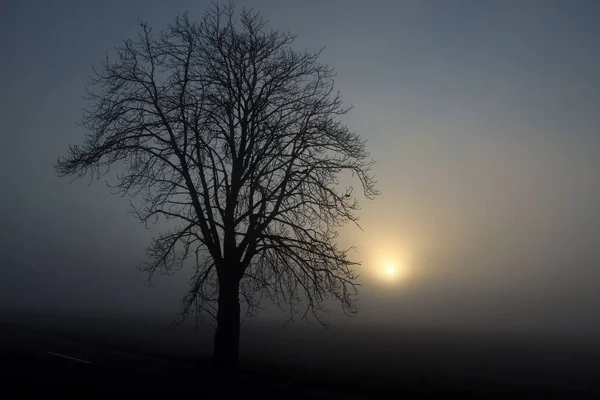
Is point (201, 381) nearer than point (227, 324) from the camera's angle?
Yes

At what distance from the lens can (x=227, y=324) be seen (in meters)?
20.5

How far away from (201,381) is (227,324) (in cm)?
534

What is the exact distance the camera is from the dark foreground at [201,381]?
13.1 metres

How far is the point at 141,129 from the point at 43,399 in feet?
42.3

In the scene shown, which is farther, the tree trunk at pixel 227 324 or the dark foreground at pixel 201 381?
the tree trunk at pixel 227 324

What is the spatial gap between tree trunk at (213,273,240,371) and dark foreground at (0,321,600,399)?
838 millimetres

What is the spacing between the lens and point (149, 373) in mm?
16203

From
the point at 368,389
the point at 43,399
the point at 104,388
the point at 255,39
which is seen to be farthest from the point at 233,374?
the point at 255,39

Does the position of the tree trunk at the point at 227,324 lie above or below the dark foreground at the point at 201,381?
above

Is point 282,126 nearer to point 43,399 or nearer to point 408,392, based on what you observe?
point 408,392

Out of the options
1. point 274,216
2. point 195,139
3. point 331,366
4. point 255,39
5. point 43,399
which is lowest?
point 43,399

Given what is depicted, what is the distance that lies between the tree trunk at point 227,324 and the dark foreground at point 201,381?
2.75 ft

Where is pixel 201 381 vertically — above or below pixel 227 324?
below

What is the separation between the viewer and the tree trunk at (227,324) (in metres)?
20.3
